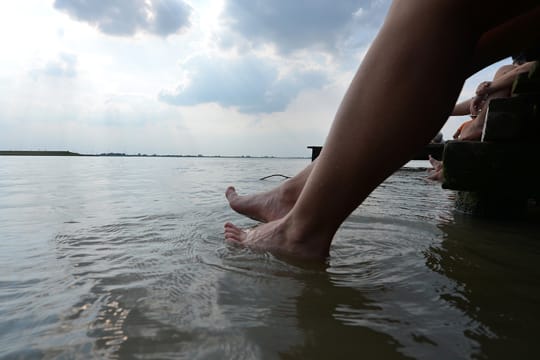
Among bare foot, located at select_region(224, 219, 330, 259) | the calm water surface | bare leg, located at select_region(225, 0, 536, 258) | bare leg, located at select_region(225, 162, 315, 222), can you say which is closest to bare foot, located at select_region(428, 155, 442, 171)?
the calm water surface

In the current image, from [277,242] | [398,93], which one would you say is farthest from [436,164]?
[398,93]

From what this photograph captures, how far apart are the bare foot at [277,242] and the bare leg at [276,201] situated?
1.07 ft

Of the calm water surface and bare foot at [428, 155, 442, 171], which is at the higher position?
bare foot at [428, 155, 442, 171]

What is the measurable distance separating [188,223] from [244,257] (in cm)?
71

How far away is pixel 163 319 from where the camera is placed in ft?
2.16

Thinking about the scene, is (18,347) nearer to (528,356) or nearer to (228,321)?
(228,321)

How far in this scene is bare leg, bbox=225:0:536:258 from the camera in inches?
25.9

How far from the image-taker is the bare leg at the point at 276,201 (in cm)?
168

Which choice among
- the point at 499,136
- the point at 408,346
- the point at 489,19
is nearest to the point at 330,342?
the point at 408,346

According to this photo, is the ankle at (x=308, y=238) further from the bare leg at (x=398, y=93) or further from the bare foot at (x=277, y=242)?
the bare leg at (x=398, y=93)

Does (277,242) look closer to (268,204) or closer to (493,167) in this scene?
(268,204)

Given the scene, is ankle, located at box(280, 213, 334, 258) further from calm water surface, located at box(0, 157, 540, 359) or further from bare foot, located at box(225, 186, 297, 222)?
bare foot, located at box(225, 186, 297, 222)

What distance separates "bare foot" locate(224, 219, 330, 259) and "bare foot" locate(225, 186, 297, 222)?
0.32m

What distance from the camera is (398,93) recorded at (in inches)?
27.2
